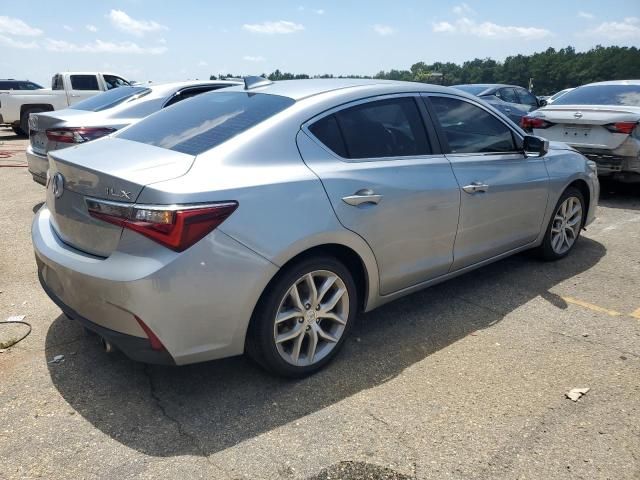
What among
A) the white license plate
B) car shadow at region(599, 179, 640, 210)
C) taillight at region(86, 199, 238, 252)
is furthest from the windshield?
taillight at region(86, 199, 238, 252)

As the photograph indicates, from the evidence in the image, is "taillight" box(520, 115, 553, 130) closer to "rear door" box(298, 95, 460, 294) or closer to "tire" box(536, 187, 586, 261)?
"tire" box(536, 187, 586, 261)

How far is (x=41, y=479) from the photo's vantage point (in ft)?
7.30

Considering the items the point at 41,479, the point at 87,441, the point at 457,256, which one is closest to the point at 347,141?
the point at 457,256

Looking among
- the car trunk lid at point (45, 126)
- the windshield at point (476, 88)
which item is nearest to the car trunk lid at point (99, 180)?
the car trunk lid at point (45, 126)

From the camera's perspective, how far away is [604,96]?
7789 millimetres

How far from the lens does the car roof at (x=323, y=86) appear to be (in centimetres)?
326

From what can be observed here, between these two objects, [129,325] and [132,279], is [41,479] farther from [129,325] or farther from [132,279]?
[132,279]

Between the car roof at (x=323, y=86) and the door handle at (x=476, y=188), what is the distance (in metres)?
0.71

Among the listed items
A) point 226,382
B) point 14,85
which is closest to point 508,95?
point 226,382

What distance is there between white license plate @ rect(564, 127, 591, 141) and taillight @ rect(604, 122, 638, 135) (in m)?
0.31

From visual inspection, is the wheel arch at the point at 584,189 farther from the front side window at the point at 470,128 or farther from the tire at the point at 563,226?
the front side window at the point at 470,128

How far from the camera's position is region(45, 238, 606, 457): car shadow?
8.39 feet

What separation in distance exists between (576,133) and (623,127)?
59cm

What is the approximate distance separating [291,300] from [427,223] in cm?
110
